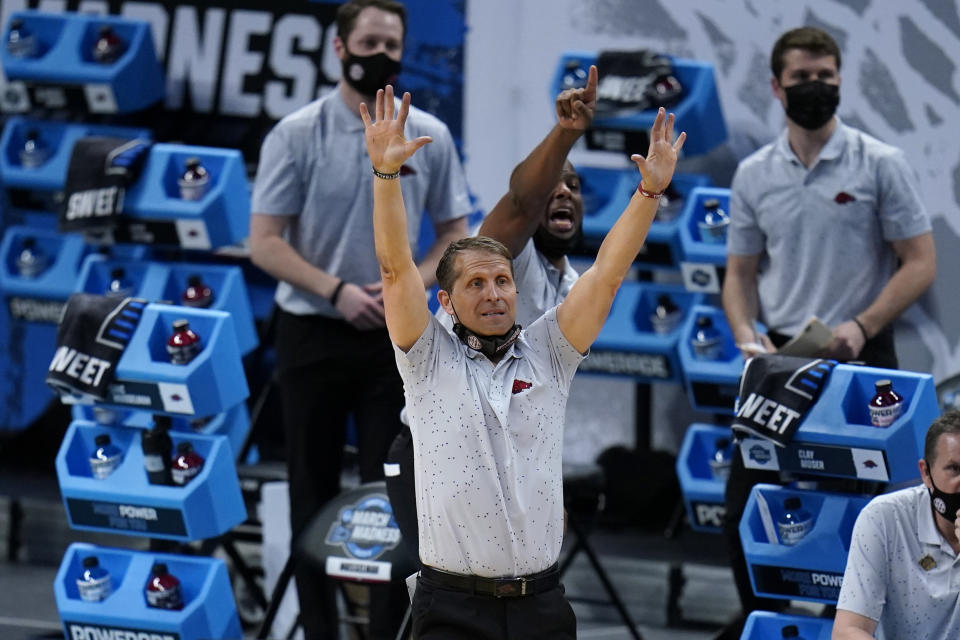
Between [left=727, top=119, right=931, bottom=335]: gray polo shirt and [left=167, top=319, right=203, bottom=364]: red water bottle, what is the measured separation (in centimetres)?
175

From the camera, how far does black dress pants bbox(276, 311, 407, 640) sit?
4.96 m

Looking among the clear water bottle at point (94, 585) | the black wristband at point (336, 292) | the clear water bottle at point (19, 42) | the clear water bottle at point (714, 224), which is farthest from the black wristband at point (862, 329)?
the clear water bottle at point (19, 42)

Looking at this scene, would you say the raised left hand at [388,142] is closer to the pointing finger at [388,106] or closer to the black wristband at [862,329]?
the pointing finger at [388,106]

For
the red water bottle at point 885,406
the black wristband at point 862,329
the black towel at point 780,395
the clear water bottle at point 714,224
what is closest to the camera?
the red water bottle at point 885,406

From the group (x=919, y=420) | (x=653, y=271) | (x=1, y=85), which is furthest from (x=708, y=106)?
(x=1, y=85)

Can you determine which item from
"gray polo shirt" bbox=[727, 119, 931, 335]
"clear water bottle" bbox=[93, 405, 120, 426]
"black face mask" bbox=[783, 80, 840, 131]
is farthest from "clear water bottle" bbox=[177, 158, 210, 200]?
"black face mask" bbox=[783, 80, 840, 131]

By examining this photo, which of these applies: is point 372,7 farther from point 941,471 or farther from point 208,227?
point 941,471

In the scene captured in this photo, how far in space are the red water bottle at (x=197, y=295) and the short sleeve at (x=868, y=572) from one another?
98.0 inches

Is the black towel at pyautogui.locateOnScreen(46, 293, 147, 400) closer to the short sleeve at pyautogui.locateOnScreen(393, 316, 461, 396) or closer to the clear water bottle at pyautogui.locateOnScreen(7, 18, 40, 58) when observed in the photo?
the short sleeve at pyautogui.locateOnScreen(393, 316, 461, 396)

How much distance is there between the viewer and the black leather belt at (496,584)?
3.53 meters

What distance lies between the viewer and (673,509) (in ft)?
22.6

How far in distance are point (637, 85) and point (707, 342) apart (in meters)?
1.05

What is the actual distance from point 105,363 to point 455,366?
1720 mm

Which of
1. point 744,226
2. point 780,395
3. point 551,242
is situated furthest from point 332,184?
point 780,395
